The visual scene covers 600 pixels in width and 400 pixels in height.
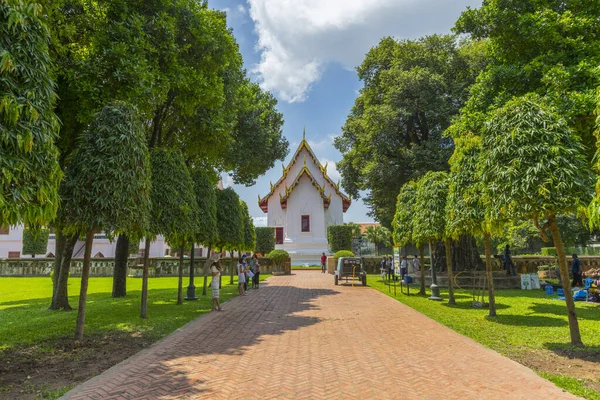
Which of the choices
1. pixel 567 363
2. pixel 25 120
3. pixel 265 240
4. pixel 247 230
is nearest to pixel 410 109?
pixel 247 230

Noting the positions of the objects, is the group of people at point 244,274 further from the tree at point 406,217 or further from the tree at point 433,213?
the tree at point 433,213

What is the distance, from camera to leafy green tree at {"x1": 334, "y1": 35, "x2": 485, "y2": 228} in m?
23.8

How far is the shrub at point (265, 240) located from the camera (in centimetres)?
4364

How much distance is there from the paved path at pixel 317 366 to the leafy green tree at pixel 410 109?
49.5ft

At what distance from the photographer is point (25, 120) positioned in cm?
532

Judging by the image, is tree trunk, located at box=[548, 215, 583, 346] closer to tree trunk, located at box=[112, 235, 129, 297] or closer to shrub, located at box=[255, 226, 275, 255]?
tree trunk, located at box=[112, 235, 129, 297]

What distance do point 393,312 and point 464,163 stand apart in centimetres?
555

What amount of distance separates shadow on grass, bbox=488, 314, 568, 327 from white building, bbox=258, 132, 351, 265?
112 feet

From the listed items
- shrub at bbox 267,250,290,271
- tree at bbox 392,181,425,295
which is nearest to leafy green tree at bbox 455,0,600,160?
tree at bbox 392,181,425,295

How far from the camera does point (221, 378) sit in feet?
19.3

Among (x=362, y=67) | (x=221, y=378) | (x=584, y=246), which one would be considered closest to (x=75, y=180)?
(x=221, y=378)

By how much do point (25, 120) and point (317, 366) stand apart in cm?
612

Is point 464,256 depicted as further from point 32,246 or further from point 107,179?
point 32,246

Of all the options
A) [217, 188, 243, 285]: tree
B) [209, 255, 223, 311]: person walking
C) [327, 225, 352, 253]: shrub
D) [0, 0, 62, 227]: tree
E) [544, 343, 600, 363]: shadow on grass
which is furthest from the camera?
[327, 225, 352, 253]: shrub
